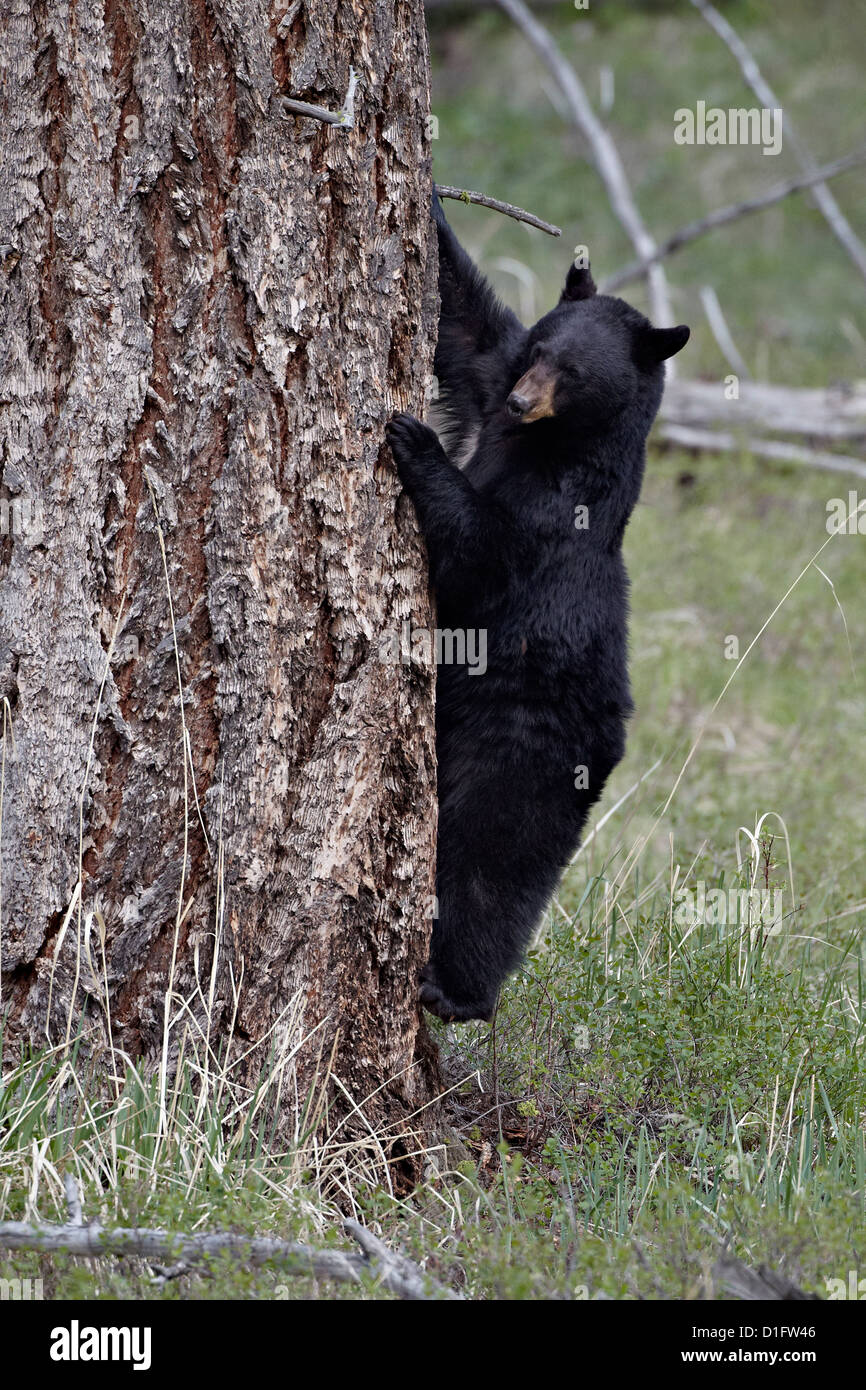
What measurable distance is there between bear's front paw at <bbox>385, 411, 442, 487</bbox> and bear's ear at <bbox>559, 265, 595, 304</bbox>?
130cm

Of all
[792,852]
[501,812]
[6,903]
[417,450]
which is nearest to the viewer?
[6,903]

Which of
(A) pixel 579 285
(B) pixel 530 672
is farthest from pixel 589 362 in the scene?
(B) pixel 530 672

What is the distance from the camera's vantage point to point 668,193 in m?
13.9

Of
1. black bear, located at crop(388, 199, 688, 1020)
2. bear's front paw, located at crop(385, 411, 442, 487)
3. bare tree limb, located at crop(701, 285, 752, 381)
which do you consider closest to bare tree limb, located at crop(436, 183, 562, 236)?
black bear, located at crop(388, 199, 688, 1020)

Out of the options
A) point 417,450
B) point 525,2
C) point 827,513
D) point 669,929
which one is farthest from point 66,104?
point 525,2

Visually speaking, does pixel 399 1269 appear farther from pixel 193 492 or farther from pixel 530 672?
pixel 530 672

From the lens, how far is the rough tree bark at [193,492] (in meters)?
2.53

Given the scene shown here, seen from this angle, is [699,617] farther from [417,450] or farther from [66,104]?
Answer: [66,104]

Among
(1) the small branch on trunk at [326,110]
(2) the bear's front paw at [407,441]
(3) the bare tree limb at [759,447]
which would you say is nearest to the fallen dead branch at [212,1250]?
(2) the bear's front paw at [407,441]

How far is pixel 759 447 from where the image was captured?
899cm

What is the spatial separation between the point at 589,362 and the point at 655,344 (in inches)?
10.8

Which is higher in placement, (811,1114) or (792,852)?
(792,852)

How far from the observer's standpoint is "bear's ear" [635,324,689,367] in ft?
12.3
